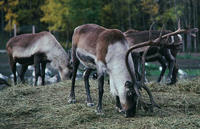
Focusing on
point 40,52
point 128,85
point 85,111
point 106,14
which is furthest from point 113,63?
point 106,14

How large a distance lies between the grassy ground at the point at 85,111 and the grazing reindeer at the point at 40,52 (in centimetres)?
222

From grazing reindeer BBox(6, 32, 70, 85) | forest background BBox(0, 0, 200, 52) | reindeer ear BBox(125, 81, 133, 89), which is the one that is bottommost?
forest background BBox(0, 0, 200, 52)

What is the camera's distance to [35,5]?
129 ft

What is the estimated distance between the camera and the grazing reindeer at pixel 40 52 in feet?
38.7

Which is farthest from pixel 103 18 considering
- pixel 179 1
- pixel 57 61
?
pixel 57 61

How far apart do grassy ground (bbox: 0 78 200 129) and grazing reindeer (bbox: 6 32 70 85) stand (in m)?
2.22

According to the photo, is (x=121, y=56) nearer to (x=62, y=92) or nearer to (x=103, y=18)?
(x=62, y=92)

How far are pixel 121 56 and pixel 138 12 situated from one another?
27.5 meters

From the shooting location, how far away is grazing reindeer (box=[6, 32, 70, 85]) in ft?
38.7

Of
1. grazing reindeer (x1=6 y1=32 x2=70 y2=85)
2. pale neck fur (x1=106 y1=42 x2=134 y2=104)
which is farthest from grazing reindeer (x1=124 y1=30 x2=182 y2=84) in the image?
pale neck fur (x1=106 y1=42 x2=134 y2=104)

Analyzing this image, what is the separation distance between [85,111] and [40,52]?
512 centimetres

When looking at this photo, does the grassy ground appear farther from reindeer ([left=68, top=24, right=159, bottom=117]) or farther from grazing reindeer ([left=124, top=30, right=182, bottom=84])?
grazing reindeer ([left=124, top=30, right=182, bottom=84])

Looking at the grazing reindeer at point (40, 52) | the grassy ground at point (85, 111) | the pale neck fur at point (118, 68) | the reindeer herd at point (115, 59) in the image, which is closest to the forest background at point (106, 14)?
the grazing reindeer at point (40, 52)

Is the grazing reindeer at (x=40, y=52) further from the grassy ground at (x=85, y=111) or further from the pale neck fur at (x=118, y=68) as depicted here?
the pale neck fur at (x=118, y=68)
